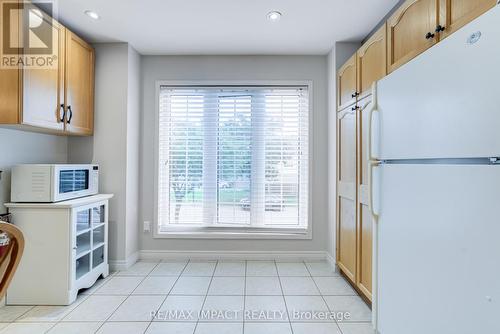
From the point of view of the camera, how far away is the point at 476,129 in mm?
934

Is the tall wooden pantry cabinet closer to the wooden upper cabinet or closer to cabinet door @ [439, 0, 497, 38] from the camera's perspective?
cabinet door @ [439, 0, 497, 38]

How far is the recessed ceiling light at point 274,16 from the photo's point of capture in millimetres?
2391

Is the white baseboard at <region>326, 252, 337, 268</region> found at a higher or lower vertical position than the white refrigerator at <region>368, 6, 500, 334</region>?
lower

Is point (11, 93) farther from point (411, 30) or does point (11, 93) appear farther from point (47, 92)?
point (411, 30)

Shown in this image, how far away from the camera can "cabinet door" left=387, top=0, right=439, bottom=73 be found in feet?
4.83

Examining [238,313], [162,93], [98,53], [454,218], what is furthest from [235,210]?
[454,218]

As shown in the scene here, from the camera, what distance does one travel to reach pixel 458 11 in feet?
4.20

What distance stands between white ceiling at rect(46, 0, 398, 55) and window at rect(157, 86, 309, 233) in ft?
1.64

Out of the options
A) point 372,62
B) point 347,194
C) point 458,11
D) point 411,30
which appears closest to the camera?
point 458,11

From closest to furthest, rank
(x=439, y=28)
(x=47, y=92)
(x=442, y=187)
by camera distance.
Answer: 1. (x=442, y=187)
2. (x=439, y=28)
3. (x=47, y=92)

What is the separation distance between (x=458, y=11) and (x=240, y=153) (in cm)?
238

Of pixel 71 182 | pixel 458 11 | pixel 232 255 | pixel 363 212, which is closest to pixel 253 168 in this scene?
pixel 232 255

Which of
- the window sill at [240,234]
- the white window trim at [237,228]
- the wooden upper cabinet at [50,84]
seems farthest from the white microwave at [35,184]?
the window sill at [240,234]

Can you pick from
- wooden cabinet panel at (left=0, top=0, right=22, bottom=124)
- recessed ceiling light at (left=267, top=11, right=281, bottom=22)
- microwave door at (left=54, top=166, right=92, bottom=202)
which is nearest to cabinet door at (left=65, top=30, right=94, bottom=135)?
microwave door at (left=54, top=166, right=92, bottom=202)
